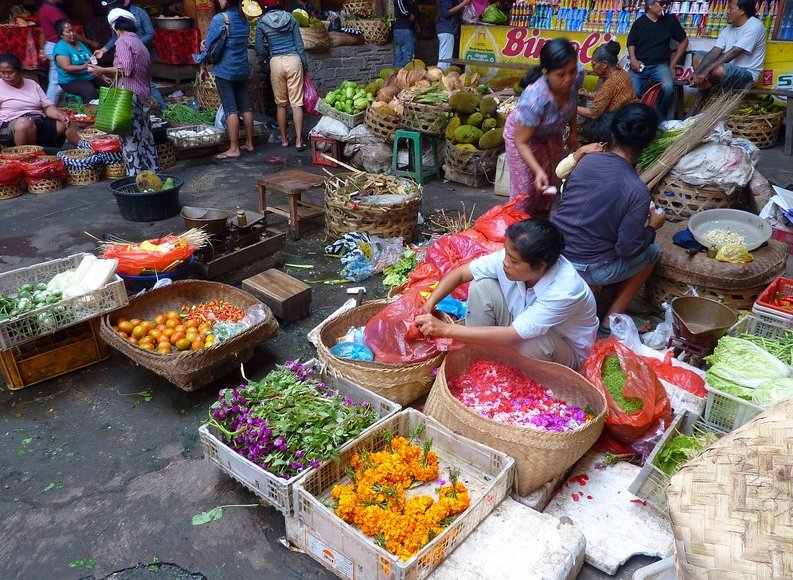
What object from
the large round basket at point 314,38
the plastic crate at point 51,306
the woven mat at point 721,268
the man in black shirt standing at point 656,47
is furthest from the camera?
the large round basket at point 314,38

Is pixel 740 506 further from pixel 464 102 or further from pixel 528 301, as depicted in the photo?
pixel 464 102

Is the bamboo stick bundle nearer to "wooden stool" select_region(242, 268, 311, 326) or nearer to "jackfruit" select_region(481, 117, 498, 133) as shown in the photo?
"jackfruit" select_region(481, 117, 498, 133)

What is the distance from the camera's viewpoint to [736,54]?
7.13 m

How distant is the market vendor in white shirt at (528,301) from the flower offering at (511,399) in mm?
168

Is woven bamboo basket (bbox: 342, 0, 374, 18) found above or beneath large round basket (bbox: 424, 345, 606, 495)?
above

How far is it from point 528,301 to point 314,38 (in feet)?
26.2

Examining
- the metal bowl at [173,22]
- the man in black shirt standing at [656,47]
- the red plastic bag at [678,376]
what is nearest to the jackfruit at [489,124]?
the man in black shirt standing at [656,47]

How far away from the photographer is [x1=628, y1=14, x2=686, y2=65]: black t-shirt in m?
7.30

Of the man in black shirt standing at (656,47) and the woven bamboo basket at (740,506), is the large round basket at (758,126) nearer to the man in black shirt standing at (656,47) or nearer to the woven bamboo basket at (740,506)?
the man in black shirt standing at (656,47)

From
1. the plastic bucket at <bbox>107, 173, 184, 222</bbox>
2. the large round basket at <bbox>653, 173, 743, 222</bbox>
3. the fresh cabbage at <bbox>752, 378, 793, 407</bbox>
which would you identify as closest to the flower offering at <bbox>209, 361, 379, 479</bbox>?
the fresh cabbage at <bbox>752, 378, 793, 407</bbox>

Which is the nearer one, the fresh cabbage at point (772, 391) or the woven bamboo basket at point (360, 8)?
the fresh cabbage at point (772, 391)

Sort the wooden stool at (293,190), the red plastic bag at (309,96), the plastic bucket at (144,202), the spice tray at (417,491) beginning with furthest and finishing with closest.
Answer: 1. the red plastic bag at (309,96)
2. the plastic bucket at (144,202)
3. the wooden stool at (293,190)
4. the spice tray at (417,491)

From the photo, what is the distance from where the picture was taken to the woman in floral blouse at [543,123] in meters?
4.11

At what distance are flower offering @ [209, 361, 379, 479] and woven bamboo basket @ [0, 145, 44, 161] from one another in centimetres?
552
